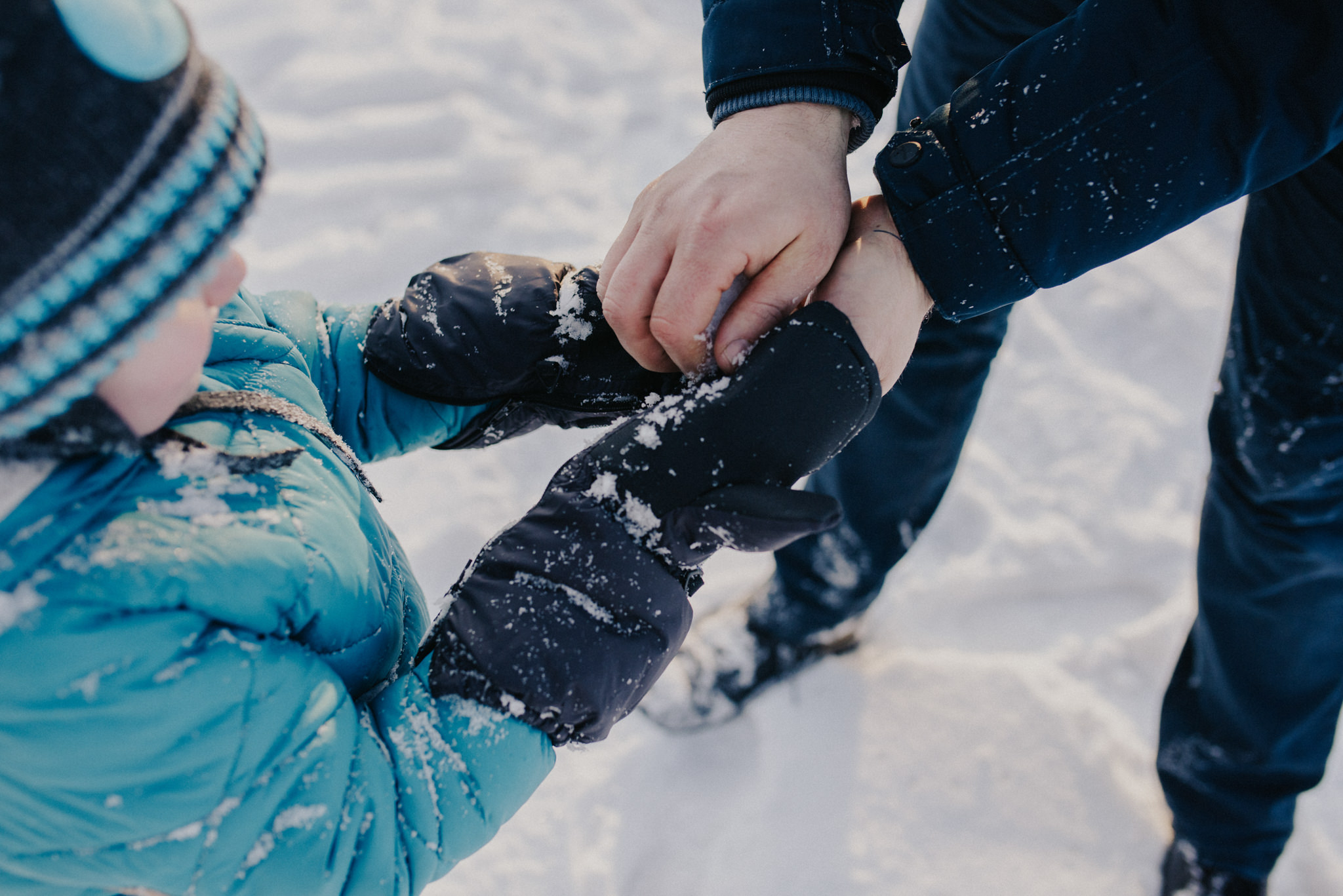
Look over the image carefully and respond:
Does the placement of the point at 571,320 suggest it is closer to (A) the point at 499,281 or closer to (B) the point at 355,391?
(A) the point at 499,281

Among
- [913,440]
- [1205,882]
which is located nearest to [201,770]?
[913,440]

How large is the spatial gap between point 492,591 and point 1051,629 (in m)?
1.31

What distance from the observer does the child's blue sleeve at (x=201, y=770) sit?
1.90ft

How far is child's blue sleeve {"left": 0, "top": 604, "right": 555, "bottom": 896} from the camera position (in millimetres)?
579

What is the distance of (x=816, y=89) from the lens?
93cm

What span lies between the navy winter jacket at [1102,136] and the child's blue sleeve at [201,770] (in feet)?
2.44

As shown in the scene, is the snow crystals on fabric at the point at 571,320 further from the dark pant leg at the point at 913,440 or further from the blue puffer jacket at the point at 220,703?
the dark pant leg at the point at 913,440

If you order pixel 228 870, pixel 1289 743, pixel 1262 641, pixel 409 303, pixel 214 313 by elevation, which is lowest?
pixel 1289 743

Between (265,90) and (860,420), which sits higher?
(265,90)

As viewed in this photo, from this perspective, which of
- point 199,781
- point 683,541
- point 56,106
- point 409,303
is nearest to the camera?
point 56,106

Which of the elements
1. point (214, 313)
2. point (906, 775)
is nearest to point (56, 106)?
point (214, 313)

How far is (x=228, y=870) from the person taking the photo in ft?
2.08

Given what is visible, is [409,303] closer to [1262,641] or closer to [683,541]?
[683,541]

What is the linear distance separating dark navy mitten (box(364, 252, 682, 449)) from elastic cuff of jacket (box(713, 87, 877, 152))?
0.87ft
